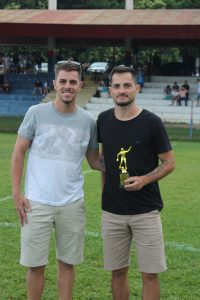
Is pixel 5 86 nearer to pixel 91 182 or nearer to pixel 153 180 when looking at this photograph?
pixel 91 182

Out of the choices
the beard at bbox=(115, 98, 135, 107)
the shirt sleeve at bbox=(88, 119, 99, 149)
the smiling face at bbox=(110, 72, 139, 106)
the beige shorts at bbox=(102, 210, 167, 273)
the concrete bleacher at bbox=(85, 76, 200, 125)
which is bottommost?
the concrete bleacher at bbox=(85, 76, 200, 125)

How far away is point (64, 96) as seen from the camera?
4.43 metres

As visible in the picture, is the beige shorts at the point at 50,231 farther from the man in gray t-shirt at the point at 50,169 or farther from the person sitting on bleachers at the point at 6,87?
the person sitting on bleachers at the point at 6,87

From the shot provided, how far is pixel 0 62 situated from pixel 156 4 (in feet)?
48.1

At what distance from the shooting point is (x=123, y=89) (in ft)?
14.1

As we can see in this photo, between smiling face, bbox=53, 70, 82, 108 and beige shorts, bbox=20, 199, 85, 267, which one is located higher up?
smiling face, bbox=53, 70, 82, 108

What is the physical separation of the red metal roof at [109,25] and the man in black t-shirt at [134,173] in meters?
24.7

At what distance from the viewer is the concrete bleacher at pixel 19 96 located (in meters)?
30.6

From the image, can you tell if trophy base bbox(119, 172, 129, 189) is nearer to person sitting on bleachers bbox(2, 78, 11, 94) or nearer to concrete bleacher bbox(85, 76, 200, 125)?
concrete bleacher bbox(85, 76, 200, 125)

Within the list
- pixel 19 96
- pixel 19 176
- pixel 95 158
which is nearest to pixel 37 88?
pixel 19 96

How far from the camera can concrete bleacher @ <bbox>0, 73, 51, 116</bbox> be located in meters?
30.6

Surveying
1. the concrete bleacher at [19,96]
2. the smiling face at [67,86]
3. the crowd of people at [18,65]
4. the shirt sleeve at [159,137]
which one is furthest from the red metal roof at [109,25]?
the shirt sleeve at [159,137]

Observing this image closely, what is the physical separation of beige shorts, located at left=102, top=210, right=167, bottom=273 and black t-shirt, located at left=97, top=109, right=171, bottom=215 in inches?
2.6

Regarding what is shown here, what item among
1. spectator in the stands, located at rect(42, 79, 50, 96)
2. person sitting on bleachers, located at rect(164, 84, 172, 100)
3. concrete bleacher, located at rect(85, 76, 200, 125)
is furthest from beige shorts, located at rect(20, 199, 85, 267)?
spectator in the stands, located at rect(42, 79, 50, 96)
